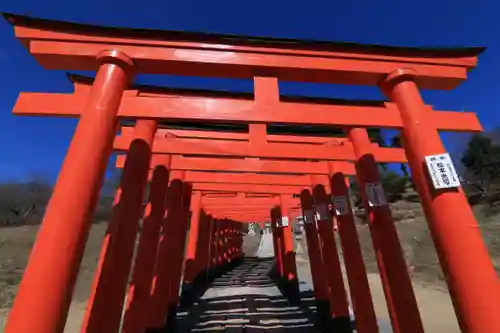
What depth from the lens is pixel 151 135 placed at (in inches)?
159

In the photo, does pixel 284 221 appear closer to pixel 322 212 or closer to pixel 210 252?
pixel 322 212

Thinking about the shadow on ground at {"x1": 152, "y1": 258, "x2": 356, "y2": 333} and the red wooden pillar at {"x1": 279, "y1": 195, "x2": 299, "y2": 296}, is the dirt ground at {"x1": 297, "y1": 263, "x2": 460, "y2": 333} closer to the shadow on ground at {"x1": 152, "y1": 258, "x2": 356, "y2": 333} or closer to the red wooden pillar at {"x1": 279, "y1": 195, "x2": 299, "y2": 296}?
the shadow on ground at {"x1": 152, "y1": 258, "x2": 356, "y2": 333}

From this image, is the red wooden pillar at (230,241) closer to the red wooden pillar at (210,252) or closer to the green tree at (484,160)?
the red wooden pillar at (210,252)

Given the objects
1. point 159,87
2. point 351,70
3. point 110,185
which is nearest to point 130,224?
point 159,87

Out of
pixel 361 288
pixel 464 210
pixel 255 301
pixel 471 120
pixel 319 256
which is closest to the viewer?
pixel 464 210

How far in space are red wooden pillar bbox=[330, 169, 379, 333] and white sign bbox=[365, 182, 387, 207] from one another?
1.17m

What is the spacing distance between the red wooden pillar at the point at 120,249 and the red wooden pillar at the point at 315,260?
180 inches

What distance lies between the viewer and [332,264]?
235 inches

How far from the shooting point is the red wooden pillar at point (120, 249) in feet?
10.8

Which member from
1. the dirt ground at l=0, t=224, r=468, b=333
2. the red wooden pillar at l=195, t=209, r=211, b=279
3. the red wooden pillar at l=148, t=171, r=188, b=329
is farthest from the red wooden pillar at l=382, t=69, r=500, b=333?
the red wooden pillar at l=195, t=209, r=211, b=279

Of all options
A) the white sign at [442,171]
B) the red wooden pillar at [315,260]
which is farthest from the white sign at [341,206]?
the white sign at [442,171]

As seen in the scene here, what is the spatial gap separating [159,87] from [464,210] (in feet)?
11.1

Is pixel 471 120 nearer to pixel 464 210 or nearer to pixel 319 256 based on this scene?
→ pixel 464 210

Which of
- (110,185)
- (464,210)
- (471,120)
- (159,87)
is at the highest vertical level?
(110,185)
